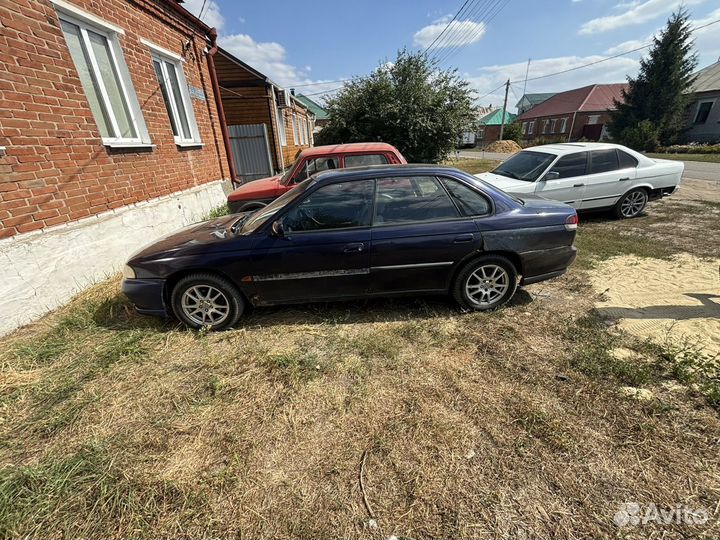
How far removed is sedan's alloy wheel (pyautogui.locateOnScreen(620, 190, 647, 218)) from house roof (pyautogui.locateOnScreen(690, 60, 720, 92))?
31145 millimetres

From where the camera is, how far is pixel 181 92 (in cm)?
670

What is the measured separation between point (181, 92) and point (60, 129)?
353cm

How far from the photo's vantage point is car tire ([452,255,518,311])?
3.23 m

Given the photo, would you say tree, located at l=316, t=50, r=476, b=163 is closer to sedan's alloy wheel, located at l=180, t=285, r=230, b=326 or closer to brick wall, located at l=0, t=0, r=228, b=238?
brick wall, located at l=0, t=0, r=228, b=238

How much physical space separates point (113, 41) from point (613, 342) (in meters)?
7.63

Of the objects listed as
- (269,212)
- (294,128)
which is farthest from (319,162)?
(294,128)

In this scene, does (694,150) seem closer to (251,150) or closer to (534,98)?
(251,150)

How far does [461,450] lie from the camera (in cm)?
193

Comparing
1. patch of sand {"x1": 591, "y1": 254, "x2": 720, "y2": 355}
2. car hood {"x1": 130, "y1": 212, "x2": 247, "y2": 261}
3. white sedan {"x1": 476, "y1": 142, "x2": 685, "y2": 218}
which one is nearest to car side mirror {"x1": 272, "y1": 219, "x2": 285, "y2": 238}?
car hood {"x1": 130, "y1": 212, "x2": 247, "y2": 261}

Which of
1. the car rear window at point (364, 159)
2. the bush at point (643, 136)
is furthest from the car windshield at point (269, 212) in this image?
the bush at point (643, 136)

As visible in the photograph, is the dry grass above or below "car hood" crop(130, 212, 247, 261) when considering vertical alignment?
below

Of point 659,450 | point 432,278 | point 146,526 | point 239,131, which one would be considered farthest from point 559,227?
point 239,131

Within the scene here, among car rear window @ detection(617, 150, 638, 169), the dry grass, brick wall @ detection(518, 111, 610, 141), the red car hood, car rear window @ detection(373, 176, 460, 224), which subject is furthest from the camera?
brick wall @ detection(518, 111, 610, 141)

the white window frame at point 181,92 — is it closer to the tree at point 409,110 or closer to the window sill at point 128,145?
the window sill at point 128,145
